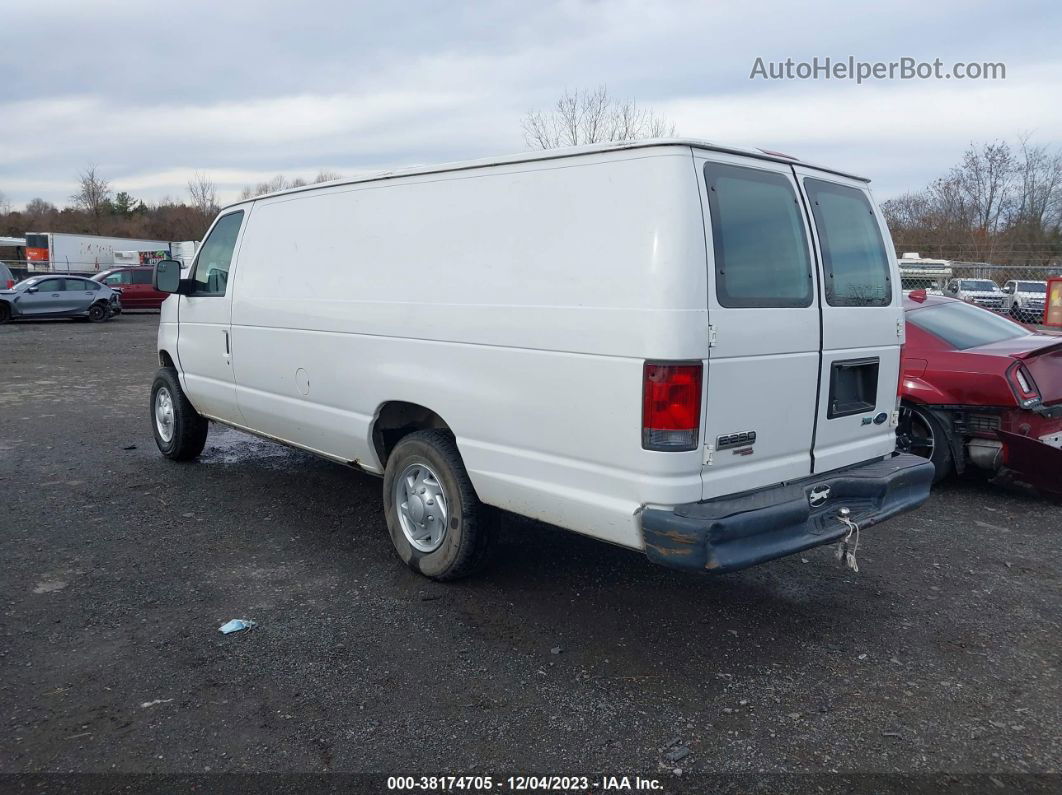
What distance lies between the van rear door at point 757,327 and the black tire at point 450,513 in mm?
1327

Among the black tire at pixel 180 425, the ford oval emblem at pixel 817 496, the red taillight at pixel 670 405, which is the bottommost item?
the black tire at pixel 180 425

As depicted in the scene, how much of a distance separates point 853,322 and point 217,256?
4.57m

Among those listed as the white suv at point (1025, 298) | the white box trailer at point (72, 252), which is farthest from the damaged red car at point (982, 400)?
the white box trailer at point (72, 252)

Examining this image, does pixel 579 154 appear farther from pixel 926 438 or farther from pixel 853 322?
pixel 926 438

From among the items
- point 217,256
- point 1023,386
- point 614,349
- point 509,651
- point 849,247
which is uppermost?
point 849,247

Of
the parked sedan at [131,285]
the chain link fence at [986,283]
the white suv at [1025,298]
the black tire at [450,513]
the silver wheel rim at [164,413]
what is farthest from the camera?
the parked sedan at [131,285]

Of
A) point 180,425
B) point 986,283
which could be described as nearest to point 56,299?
point 180,425

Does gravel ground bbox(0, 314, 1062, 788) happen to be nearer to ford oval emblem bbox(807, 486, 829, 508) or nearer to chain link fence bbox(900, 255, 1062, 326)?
ford oval emblem bbox(807, 486, 829, 508)

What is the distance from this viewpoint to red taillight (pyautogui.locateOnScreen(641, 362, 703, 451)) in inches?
137

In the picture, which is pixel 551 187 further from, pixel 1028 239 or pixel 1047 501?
pixel 1028 239

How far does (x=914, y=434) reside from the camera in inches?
267

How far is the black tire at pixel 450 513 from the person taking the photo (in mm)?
4449

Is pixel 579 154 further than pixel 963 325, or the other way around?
pixel 963 325

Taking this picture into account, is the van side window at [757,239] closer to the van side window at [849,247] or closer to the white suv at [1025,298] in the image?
the van side window at [849,247]
